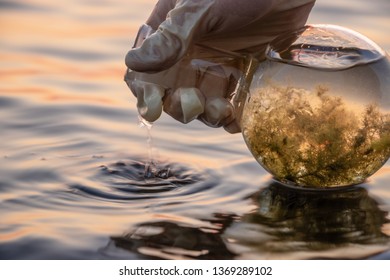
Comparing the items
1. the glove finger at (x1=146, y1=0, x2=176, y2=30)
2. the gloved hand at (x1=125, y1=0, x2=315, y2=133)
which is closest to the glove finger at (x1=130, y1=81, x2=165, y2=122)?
the gloved hand at (x1=125, y1=0, x2=315, y2=133)

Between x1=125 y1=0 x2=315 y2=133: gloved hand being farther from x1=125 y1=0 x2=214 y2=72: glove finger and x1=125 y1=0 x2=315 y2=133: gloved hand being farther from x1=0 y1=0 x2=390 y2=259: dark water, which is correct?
x1=0 y1=0 x2=390 y2=259: dark water

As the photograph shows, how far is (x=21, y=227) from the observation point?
9.43 feet

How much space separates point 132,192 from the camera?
317 cm

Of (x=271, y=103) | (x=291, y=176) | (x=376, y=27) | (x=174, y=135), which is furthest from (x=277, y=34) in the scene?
(x=376, y=27)

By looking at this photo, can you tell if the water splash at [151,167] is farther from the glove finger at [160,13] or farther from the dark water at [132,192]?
the glove finger at [160,13]

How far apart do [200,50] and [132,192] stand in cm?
48

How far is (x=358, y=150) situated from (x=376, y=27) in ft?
7.09

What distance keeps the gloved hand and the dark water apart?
26 centimetres

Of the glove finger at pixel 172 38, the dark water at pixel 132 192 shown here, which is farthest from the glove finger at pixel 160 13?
the dark water at pixel 132 192

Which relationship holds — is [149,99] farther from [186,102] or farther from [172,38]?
[172,38]

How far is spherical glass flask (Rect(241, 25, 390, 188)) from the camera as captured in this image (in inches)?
117

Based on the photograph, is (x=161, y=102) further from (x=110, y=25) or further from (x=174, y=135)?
(x=110, y=25)

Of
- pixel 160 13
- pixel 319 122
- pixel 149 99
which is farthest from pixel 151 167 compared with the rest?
pixel 319 122

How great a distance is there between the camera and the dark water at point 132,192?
2.80m
